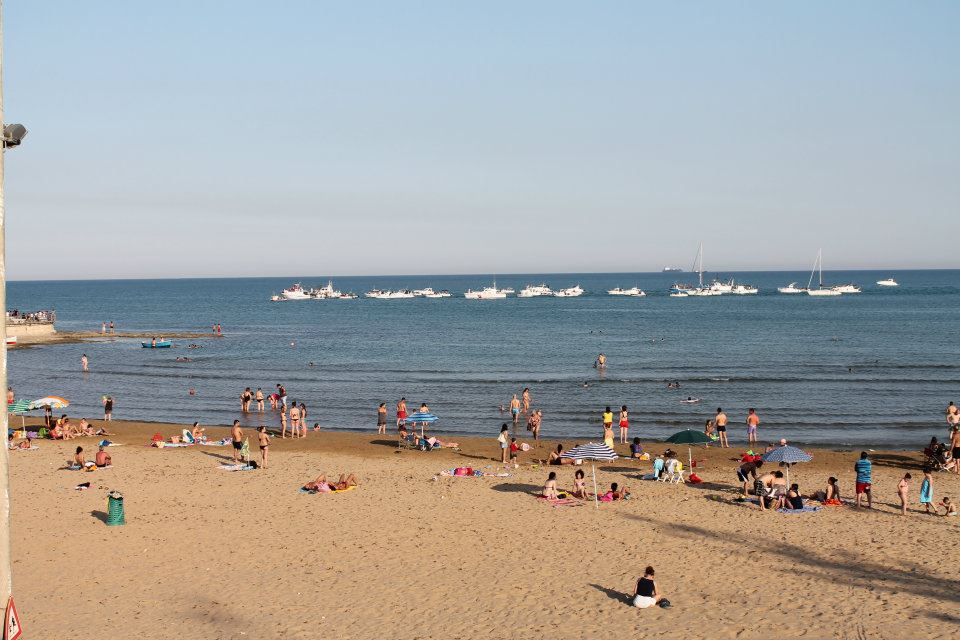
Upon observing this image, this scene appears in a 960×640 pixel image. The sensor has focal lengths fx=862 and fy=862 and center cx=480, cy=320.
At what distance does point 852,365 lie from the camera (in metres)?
55.6

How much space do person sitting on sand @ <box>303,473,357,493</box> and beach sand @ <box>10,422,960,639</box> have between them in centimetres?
52

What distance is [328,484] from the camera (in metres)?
23.1

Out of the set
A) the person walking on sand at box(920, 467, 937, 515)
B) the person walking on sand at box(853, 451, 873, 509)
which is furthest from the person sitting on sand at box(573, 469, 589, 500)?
the person walking on sand at box(920, 467, 937, 515)

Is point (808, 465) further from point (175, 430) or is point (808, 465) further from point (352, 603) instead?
point (175, 430)

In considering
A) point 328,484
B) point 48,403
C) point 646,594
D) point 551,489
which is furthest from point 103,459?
point 646,594

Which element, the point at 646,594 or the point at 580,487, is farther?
the point at 580,487

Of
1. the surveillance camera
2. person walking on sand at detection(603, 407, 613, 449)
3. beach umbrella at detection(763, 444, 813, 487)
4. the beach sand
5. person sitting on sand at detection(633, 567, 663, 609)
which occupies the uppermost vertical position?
the surveillance camera

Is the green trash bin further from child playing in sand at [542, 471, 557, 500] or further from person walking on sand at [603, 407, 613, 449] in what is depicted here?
person walking on sand at [603, 407, 613, 449]

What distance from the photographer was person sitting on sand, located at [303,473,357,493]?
22.9 metres

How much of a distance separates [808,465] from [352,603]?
17.4m

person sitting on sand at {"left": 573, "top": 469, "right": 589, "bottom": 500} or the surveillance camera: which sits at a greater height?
the surveillance camera

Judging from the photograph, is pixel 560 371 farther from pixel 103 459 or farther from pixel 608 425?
pixel 103 459

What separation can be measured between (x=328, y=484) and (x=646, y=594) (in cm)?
1096

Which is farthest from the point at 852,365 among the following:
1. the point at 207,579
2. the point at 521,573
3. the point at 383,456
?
the point at 207,579
